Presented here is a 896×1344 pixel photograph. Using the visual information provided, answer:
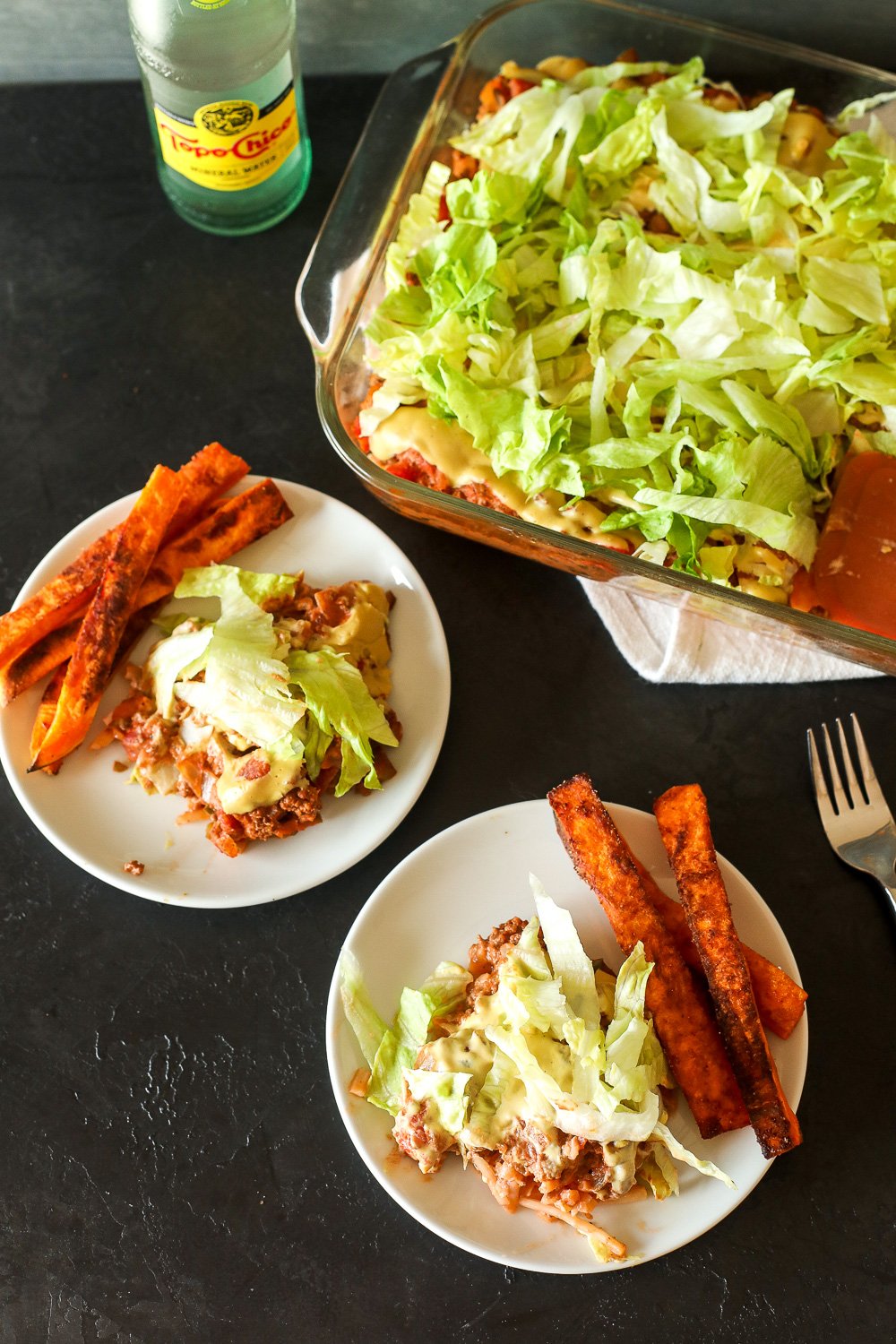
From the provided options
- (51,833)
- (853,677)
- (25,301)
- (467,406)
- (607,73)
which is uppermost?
(607,73)

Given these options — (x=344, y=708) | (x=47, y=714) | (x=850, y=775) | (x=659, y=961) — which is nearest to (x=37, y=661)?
(x=47, y=714)

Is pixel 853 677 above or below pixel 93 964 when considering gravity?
above

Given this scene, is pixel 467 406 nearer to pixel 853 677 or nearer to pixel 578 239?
pixel 578 239

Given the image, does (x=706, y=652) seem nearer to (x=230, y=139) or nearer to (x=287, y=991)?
(x=287, y=991)

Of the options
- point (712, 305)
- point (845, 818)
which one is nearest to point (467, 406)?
point (712, 305)

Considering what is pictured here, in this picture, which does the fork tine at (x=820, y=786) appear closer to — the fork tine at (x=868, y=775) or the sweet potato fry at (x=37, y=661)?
the fork tine at (x=868, y=775)

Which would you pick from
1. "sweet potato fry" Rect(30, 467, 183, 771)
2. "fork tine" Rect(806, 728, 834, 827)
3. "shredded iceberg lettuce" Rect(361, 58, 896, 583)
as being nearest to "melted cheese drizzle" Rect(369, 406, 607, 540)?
"shredded iceberg lettuce" Rect(361, 58, 896, 583)
